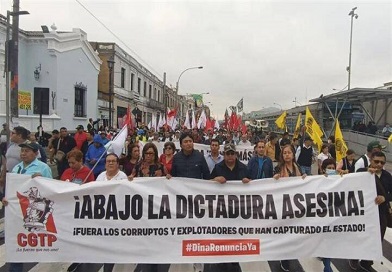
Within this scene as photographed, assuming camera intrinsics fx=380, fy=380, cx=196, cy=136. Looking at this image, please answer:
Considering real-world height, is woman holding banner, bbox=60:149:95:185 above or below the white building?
below

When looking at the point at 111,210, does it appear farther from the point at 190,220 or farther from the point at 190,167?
the point at 190,167

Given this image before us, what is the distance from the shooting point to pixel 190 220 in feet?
14.7

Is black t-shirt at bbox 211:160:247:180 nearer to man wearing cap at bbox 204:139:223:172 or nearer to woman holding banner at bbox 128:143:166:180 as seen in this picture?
woman holding banner at bbox 128:143:166:180

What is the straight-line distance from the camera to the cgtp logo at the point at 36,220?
4316 mm

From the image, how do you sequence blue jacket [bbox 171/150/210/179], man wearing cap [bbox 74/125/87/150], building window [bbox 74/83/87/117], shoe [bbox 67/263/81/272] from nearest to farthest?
shoe [bbox 67/263/81/272], blue jacket [bbox 171/150/210/179], man wearing cap [bbox 74/125/87/150], building window [bbox 74/83/87/117]

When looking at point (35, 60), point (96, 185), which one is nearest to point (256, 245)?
point (96, 185)

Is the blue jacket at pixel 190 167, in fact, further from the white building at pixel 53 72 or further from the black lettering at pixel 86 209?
the white building at pixel 53 72

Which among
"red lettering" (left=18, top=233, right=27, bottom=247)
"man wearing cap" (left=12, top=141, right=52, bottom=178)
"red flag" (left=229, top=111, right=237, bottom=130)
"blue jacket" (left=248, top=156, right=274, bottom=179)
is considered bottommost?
"red lettering" (left=18, top=233, right=27, bottom=247)

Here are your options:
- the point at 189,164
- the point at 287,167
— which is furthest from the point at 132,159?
the point at 287,167

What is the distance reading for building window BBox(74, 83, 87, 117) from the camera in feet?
91.6

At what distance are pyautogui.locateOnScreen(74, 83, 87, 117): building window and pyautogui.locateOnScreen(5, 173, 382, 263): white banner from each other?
24149mm

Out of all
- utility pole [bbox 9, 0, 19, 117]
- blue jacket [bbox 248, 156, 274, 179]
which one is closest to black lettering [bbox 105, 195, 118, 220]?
blue jacket [bbox 248, 156, 274, 179]

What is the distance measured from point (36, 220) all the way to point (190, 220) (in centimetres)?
177

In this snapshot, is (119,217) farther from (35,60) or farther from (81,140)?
(35,60)
